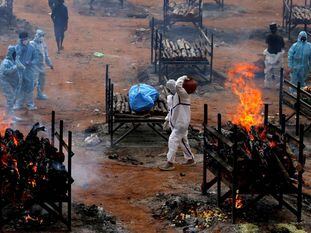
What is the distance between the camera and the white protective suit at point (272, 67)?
66.5 ft

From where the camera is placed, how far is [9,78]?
16.5 m

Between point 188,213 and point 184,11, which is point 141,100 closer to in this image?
point 188,213

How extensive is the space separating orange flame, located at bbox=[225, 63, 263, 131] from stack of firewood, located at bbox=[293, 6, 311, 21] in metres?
4.30

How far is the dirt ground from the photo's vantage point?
38.2 ft

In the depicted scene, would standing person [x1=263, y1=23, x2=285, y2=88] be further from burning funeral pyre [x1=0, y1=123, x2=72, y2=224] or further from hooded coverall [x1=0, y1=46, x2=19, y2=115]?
burning funeral pyre [x1=0, y1=123, x2=72, y2=224]

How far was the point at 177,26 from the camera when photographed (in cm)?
2822

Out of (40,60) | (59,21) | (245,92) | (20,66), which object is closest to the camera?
(20,66)

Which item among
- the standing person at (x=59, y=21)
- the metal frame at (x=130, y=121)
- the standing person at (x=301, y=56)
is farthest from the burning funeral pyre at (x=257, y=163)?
the standing person at (x=59, y=21)

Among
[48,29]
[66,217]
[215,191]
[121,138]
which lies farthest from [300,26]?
[66,217]

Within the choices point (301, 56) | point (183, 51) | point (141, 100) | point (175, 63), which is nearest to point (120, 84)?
point (175, 63)

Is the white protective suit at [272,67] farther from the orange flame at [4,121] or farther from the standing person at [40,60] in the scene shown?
the orange flame at [4,121]

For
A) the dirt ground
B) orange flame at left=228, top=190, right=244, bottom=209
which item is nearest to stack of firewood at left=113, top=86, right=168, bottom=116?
the dirt ground

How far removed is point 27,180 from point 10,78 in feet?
25.5

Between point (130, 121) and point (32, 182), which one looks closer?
point (32, 182)
